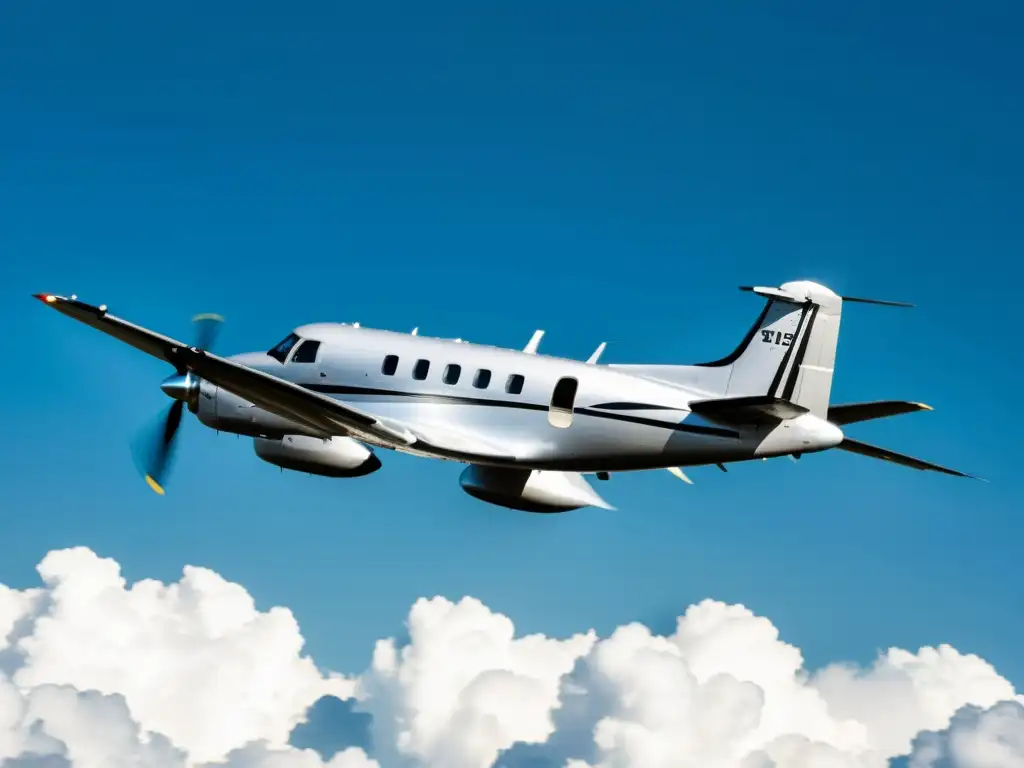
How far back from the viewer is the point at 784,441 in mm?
28922

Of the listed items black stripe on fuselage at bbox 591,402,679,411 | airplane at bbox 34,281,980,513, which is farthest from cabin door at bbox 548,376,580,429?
black stripe on fuselage at bbox 591,402,679,411

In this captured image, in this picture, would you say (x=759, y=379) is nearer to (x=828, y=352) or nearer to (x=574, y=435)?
(x=828, y=352)

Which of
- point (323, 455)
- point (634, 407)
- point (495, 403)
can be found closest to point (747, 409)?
point (634, 407)

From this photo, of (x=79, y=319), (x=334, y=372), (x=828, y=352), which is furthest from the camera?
(x=334, y=372)

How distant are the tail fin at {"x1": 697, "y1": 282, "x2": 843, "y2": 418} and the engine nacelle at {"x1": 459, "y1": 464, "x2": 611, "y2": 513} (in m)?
5.70

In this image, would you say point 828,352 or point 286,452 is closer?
point 828,352

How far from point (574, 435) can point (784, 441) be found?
16.6 feet

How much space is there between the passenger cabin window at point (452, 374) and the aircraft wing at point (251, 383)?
1.91 m

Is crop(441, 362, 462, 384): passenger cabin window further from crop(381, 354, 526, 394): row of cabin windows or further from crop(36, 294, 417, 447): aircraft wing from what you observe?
crop(36, 294, 417, 447): aircraft wing

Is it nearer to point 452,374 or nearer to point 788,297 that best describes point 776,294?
point 788,297

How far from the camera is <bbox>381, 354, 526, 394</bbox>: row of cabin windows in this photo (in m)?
30.3

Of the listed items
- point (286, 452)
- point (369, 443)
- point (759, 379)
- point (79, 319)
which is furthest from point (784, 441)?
point (79, 319)

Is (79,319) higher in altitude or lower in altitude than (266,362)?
lower

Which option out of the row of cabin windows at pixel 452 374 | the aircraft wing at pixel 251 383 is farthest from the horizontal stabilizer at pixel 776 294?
the aircraft wing at pixel 251 383
